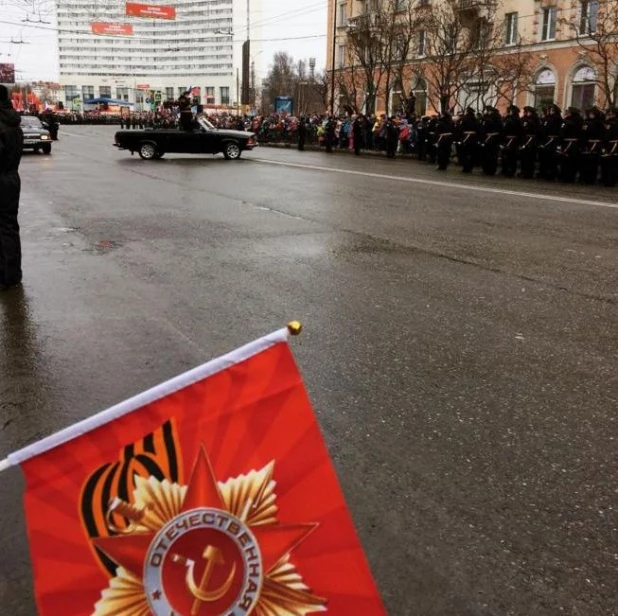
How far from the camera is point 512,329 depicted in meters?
5.70

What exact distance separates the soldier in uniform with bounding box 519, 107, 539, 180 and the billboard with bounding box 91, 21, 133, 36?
47.5 meters

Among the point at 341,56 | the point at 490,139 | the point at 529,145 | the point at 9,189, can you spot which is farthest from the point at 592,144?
the point at 341,56

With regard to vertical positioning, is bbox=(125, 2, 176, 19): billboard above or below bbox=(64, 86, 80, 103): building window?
above

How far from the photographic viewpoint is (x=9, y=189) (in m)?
6.92

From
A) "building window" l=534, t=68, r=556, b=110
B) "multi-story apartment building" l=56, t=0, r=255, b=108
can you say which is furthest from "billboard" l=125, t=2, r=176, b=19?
"multi-story apartment building" l=56, t=0, r=255, b=108

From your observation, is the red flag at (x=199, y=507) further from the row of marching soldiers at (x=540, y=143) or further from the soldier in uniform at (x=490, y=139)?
the soldier in uniform at (x=490, y=139)

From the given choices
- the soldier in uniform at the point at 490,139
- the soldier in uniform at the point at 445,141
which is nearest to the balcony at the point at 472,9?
the soldier in uniform at the point at 445,141

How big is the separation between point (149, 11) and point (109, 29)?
269 inches

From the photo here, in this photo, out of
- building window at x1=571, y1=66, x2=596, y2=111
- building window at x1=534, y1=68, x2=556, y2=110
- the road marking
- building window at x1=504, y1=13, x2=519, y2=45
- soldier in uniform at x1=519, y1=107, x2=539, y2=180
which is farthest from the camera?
building window at x1=504, y1=13, x2=519, y2=45

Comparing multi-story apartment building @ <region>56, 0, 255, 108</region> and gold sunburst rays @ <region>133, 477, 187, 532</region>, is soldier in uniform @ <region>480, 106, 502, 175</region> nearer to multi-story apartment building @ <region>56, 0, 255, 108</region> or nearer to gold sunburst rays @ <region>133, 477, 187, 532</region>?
gold sunburst rays @ <region>133, 477, 187, 532</region>

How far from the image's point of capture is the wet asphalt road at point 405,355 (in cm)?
278

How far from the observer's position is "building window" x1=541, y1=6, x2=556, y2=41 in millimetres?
41344

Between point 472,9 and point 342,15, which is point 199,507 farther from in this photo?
point 342,15

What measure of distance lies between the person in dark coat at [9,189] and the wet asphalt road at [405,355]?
0.79 feet
